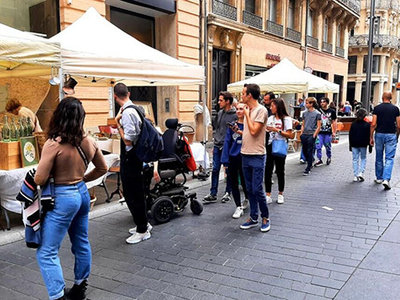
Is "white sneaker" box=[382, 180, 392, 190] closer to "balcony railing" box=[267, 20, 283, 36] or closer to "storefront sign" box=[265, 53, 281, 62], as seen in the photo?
"storefront sign" box=[265, 53, 281, 62]

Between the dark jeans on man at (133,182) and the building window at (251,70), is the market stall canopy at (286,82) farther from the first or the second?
the dark jeans on man at (133,182)

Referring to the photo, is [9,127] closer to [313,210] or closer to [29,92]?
[29,92]

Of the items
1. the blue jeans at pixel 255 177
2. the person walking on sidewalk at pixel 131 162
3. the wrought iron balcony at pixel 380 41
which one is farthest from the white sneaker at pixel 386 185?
the wrought iron balcony at pixel 380 41

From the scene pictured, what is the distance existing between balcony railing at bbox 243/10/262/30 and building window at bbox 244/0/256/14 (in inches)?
17.7

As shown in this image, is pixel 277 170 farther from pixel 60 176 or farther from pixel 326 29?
pixel 326 29

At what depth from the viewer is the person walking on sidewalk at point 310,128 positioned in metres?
9.12

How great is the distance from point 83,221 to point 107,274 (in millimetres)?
873

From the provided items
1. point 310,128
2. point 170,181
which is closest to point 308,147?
point 310,128

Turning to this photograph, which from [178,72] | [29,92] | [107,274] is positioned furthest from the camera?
[29,92]

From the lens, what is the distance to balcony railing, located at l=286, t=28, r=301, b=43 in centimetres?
2035

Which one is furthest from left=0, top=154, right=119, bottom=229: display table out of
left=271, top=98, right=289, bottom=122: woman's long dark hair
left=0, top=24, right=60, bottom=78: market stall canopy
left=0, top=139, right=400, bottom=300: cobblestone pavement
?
left=271, top=98, right=289, bottom=122: woman's long dark hair

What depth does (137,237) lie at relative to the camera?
4586 mm

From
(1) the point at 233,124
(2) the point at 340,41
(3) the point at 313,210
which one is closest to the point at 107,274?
(1) the point at 233,124

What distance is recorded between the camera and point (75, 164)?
2.92 metres
